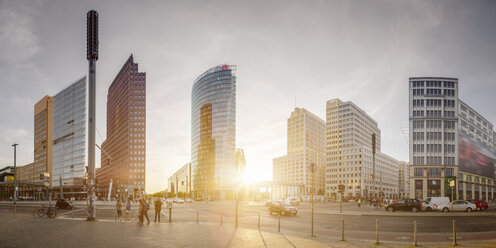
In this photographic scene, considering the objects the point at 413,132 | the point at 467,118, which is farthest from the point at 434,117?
the point at 467,118

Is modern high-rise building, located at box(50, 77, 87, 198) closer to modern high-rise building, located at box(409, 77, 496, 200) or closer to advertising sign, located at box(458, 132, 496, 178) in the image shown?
modern high-rise building, located at box(409, 77, 496, 200)

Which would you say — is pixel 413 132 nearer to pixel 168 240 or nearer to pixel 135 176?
pixel 168 240

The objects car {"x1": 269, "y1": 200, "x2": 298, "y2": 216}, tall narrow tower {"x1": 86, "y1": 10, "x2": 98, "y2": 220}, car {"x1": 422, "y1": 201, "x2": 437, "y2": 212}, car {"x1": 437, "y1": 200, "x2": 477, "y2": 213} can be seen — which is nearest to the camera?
tall narrow tower {"x1": 86, "y1": 10, "x2": 98, "y2": 220}

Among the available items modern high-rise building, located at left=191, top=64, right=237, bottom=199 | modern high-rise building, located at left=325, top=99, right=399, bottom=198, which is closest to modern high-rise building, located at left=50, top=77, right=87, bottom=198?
modern high-rise building, located at left=191, top=64, right=237, bottom=199

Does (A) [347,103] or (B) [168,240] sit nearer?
(B) [168,240]

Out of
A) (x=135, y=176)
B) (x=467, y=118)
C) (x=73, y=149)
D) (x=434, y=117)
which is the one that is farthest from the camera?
(x=135, y=176)

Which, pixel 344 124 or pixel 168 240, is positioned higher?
pixel 344 124

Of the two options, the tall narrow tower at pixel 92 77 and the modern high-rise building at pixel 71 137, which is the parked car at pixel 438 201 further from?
the modern high-rise building at pixel 71 137

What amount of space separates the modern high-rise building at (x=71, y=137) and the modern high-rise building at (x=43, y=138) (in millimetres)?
6201

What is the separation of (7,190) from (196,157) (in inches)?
3636

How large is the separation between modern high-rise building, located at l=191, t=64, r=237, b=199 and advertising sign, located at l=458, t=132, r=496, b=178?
95.9 m

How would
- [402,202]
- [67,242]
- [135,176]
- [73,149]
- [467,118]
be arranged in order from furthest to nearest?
[135,176]
[73,149]
[467,118]
[402,202]
[67,242]

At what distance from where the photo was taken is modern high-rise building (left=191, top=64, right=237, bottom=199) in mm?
165875

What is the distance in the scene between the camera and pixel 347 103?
189 meters
